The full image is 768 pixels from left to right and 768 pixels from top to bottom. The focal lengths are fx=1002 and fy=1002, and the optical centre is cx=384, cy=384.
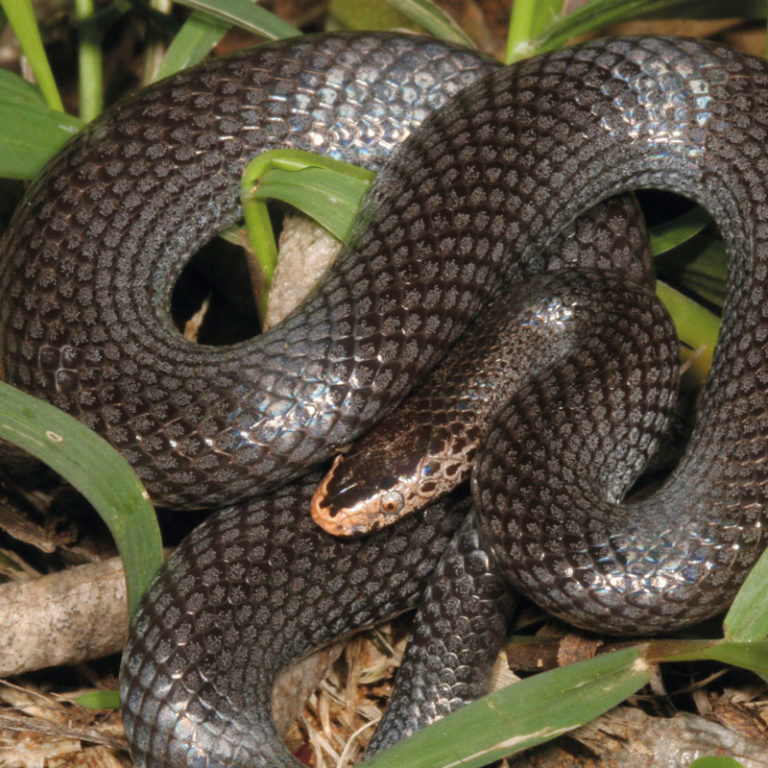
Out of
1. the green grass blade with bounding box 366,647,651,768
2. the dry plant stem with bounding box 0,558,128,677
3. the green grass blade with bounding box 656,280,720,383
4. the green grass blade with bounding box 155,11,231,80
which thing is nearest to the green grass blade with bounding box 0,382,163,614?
the dry plant stem with bounding box 0,558,128,677

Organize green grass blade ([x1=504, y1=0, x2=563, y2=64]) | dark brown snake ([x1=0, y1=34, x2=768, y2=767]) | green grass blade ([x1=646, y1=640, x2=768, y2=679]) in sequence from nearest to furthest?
green grass blade ([x1=646, y1=640, x2=768, y2=679]) < dark brown snake ([x1=0, y1=34, x2=768, y2=767]) < green grass blade ([x1=504, y1=0, x2=563, y2=64])

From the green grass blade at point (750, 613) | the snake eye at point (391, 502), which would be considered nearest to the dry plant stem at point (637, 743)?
the green grass blade at point (750, 613)

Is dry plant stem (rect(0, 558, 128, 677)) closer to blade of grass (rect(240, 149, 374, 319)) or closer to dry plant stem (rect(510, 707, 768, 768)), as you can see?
blade of grass (rect(240, 149, 374, 319))

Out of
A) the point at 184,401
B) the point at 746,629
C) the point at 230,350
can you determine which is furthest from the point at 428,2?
the point at 746,629

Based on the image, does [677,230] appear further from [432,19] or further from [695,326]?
[432,19]

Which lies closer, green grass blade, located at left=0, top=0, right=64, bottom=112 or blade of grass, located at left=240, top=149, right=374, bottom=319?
blade of grass, located at left=240, top=149, right=374, bottom=319

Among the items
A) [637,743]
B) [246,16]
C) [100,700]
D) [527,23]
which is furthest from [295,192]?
[637,743]
